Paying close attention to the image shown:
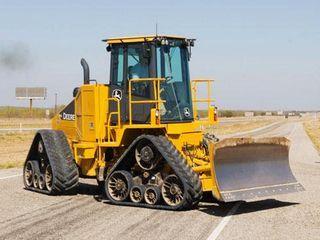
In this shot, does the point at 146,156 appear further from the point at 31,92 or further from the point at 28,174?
the point at 31,92

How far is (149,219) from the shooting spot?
965 centimetres

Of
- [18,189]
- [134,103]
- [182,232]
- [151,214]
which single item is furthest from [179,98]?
[18,189]

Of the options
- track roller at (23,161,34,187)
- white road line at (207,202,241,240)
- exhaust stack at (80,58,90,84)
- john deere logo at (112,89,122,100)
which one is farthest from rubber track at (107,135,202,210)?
track roller at (23,161,34,187)

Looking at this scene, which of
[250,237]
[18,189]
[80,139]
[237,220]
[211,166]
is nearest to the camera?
[250,237]

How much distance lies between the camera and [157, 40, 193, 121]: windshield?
453 inches

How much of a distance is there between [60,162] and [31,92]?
3168 inches

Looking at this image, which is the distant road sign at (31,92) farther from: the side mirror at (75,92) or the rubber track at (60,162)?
the rubber track at (60,162)

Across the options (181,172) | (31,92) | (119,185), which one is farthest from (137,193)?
(31,92)

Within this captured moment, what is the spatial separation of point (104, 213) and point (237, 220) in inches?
95.4

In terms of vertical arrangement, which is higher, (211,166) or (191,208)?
(211,166)

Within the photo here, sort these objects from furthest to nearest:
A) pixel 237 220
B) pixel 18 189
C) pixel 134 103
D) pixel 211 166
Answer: pixel 18 189
pixel 134 103
pixel 211 166
pixel 237 220

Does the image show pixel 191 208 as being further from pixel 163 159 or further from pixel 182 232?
pixel 182 232

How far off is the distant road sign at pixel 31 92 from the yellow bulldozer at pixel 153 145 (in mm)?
78796

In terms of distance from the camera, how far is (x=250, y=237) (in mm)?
8219
